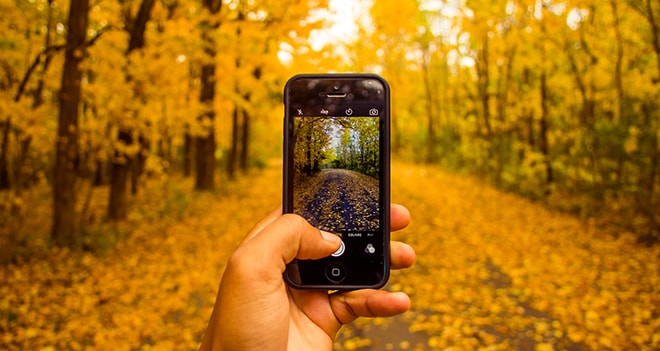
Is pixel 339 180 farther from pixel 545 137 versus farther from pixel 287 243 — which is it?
pixel 545 137

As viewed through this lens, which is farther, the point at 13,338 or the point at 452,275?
the point at 452,275

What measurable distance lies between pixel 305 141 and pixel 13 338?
4.99 m

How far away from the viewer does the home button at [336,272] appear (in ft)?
7.43

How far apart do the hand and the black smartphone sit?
0.14 meters

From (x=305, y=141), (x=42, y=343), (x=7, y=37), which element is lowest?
(x=42, y=343)

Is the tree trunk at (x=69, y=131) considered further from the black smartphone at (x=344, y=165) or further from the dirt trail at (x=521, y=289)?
the black smartphone at (x=344, y=165)

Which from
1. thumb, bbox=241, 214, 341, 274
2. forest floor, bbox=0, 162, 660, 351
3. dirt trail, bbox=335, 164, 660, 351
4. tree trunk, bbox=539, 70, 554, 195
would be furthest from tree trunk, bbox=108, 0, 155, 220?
tree trunk, bbox=539, 70, 554, 195

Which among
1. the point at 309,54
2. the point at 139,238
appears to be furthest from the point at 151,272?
A: the point at 309,54

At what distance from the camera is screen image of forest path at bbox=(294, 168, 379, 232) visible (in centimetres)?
235

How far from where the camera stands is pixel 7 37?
28.7 ft

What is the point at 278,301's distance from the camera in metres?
2.04

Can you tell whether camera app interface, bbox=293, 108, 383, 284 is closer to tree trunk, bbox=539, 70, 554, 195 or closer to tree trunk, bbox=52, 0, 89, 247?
tree trunk, bbox=52, 0, 89, 247

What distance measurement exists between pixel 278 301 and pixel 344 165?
29.6 inches

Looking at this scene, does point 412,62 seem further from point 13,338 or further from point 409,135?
point 13,338
